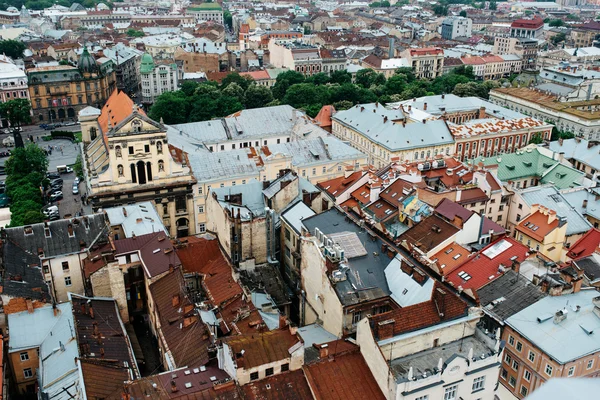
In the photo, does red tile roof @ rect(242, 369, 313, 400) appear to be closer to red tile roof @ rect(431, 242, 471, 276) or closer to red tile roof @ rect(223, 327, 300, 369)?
red tile roof @ rect(223, 327, 300, 369)

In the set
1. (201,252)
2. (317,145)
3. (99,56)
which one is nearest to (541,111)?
(317,145)

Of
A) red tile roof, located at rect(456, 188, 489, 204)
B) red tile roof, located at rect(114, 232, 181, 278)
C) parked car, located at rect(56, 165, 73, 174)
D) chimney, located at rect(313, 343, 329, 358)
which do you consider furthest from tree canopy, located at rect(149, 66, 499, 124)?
chimney, located at rect(313, 343, 329, 358)

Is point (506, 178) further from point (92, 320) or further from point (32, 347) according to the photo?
point (32, 347)

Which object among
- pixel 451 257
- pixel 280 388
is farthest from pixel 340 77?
pixel 280 388

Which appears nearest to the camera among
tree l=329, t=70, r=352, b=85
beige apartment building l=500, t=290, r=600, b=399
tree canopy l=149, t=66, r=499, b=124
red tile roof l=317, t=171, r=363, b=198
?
beige apartment building l=500, t=290, r=600, b=399

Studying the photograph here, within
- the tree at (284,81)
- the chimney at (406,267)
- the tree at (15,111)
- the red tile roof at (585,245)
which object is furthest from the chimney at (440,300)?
the tree at (284,81)

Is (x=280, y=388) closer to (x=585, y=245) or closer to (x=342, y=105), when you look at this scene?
(x=585, y=245)
